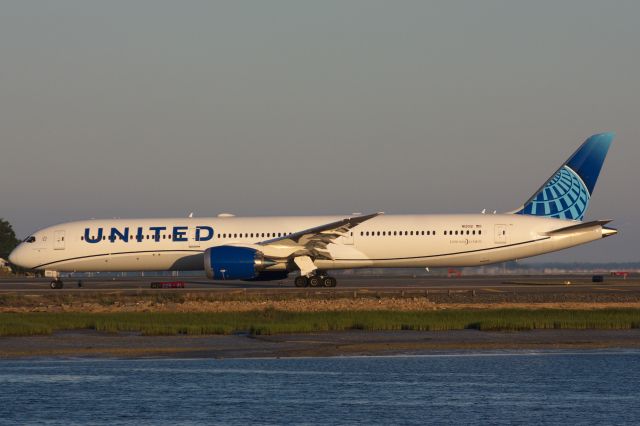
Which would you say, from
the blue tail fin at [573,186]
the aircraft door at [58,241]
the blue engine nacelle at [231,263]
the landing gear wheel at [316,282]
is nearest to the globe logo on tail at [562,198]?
the blue tail fin at [573,186]

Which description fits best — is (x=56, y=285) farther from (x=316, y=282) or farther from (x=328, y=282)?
(x=328, y=282)

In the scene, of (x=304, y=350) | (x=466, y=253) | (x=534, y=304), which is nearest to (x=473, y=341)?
(x=304, y=350)

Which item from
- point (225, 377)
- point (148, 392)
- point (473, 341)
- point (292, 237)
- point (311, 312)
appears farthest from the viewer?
point (292, 237)

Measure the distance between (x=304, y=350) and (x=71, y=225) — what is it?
32507 mm

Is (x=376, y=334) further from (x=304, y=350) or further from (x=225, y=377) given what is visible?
(x=225, y=377)

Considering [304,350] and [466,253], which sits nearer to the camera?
Result: [304,350]

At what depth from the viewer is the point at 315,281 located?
5519cm

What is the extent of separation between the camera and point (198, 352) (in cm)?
2981

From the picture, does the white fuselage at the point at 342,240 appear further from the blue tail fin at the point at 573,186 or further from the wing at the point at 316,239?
the blue tail fin at the point at 573,186

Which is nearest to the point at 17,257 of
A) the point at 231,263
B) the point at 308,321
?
the point at 231,263

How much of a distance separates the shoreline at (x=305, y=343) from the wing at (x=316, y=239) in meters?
19.1

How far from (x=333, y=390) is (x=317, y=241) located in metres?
31.8

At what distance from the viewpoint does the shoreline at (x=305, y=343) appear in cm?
2943

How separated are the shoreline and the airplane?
66.5 ft
